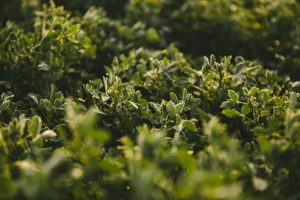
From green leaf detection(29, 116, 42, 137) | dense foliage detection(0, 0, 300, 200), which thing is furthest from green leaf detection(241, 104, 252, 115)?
green leaf detection(29, 116, 42, 137)

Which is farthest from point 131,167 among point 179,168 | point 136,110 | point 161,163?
point 136,110

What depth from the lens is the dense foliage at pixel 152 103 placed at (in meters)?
1.50

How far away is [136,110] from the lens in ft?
7.45

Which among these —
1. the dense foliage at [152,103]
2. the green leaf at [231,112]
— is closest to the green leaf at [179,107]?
the dense foliage at [152,103]

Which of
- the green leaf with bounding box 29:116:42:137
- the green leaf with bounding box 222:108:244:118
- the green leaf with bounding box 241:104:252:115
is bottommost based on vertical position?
the green leaf with bounding box 222:108:244:118

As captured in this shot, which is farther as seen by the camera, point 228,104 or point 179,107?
point 228,104

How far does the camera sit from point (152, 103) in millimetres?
2203

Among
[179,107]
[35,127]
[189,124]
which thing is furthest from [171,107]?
[35,127]

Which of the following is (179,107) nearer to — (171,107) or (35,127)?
(171,107)

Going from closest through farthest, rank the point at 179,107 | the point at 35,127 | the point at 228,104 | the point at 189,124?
the point at 35,127 < the point at 189,124 < the point at 179,107 < the point at 228,104

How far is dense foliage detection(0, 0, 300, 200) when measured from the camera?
1.50 m

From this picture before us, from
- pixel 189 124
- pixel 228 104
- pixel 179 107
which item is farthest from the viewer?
pixel 228 104

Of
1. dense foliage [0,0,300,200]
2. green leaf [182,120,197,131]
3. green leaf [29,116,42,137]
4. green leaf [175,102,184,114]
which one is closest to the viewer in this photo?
dense foliage [0,0,300,200]

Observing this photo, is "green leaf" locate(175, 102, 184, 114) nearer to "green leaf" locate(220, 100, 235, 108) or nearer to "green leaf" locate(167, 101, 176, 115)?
"green leaf" locate(167, 101, 176, 115)
